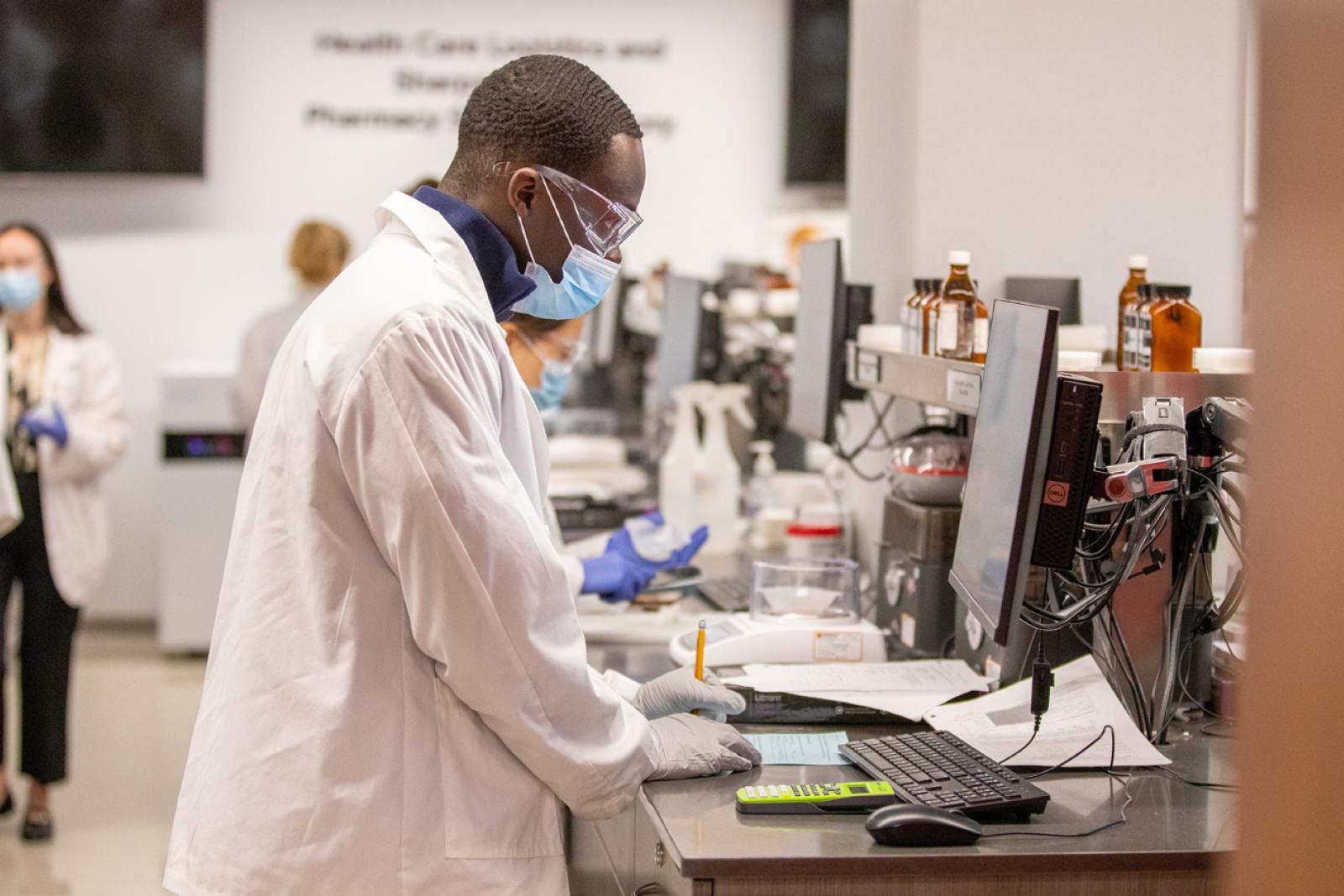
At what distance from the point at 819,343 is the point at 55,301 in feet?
8.45

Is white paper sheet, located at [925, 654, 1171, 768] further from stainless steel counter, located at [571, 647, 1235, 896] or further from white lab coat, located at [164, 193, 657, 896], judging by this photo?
white lab coat, located at [164, 193, 657, 896]

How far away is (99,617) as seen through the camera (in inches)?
247

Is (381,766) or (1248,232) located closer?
(1248,232)

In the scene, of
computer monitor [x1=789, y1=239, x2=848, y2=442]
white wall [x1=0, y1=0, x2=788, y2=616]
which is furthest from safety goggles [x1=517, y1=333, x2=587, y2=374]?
white wall [x1=0, y1=0, x2=788, y2=616]

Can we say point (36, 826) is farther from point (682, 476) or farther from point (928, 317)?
point (928, 317)

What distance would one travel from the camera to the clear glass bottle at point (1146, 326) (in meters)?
2.12

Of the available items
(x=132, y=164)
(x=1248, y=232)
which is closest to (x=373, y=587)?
(x=1248, y=232)

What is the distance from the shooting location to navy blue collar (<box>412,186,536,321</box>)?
1.59 m

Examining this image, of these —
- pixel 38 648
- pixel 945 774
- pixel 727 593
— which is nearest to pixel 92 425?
pixel 38 648

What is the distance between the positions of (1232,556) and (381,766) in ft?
4.28

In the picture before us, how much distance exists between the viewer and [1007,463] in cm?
171

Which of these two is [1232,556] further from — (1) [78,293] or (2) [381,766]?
(1) [78,293]

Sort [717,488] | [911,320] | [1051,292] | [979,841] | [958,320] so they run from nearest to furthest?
1. [979,841]
2. [958,320]
3. [911,320]
4. [1051,292]
5. [717,488]

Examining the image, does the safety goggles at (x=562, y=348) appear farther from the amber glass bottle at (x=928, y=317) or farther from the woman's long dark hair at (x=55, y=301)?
the woman's long dark hair at (x=55, y=301)
